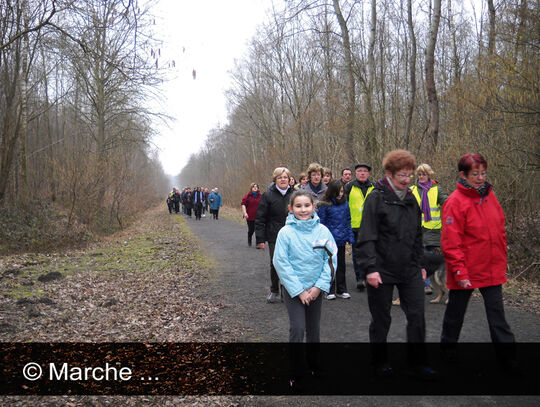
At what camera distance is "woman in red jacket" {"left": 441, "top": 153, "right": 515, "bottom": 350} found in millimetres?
3756

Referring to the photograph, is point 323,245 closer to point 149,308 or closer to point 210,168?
point 149,308

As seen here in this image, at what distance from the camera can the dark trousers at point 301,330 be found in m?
3.59

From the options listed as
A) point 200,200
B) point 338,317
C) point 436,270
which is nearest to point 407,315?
point 338,317

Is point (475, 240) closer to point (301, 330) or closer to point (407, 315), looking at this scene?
point (407, 315)

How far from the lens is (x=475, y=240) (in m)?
3.81

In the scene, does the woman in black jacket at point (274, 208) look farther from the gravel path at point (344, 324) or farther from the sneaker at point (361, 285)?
the sneaker at point (361, 285)

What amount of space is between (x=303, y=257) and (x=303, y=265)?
0.08m

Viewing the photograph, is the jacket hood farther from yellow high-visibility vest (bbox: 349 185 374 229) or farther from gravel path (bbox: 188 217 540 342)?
yellow high-visibility vest (bbox: 349 185 374 229)

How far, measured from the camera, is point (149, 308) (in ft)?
22.0

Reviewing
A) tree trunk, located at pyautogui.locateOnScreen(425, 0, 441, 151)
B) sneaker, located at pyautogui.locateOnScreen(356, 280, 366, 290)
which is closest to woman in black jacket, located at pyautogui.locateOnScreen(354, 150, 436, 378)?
sneaker, located at pyautogui.locateOnScreen(356, 280, 366, 290)

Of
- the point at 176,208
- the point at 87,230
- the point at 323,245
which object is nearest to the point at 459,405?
the point at 323,245

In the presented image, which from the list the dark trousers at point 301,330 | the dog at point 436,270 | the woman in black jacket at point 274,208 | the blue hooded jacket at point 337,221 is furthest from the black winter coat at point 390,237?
the blue hooded jacket at point 337,221

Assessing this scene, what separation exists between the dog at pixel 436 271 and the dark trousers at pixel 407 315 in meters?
2.42

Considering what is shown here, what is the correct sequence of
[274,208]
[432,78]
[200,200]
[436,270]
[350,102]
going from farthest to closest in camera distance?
[200,200]
[350,102]
[432,78]
[274,208]
[436,270]
